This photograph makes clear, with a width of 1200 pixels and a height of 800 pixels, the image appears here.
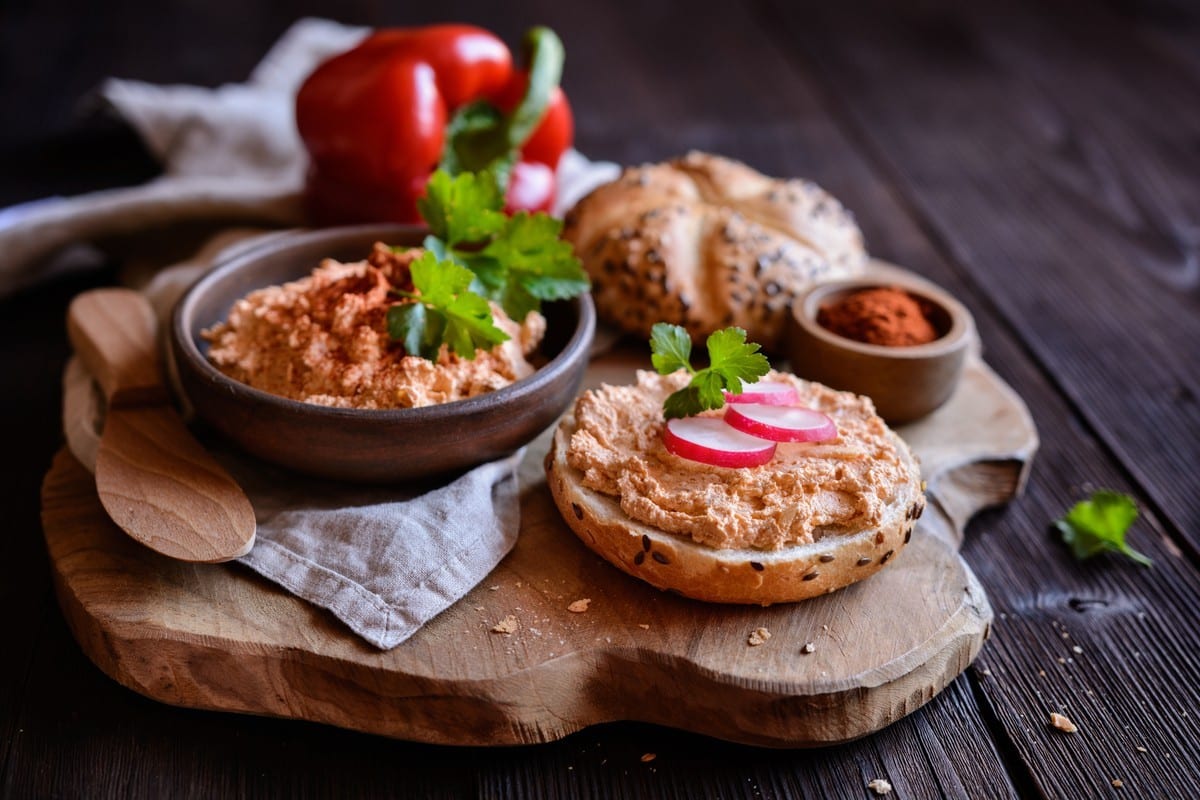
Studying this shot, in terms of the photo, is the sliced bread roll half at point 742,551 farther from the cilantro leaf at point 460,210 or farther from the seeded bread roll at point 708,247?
the seeded bread roll at point 708,247

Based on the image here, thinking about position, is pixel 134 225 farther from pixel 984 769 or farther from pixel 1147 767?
pixel 1147 767

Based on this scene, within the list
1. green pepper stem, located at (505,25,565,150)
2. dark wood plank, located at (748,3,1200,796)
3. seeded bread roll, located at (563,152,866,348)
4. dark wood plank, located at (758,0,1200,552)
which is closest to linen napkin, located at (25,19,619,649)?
green pepper stem, located at (505,25,565,150)

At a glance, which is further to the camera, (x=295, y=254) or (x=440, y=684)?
(x=295, y=254)

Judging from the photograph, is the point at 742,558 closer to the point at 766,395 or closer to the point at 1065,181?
the point at 766,395

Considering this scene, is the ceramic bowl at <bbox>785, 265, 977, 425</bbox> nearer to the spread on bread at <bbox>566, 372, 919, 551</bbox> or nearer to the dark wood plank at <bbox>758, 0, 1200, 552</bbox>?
the spread on bread at <bbox>566, 372, 919, 551</bbox>

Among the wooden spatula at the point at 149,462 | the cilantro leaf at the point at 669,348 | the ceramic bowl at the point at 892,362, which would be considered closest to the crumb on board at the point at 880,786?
the cilantro leaf at the point at 669,348

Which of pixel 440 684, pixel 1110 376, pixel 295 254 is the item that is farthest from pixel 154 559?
pixel 1110 376

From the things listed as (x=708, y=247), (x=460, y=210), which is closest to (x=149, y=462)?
(x=460, y=210)
